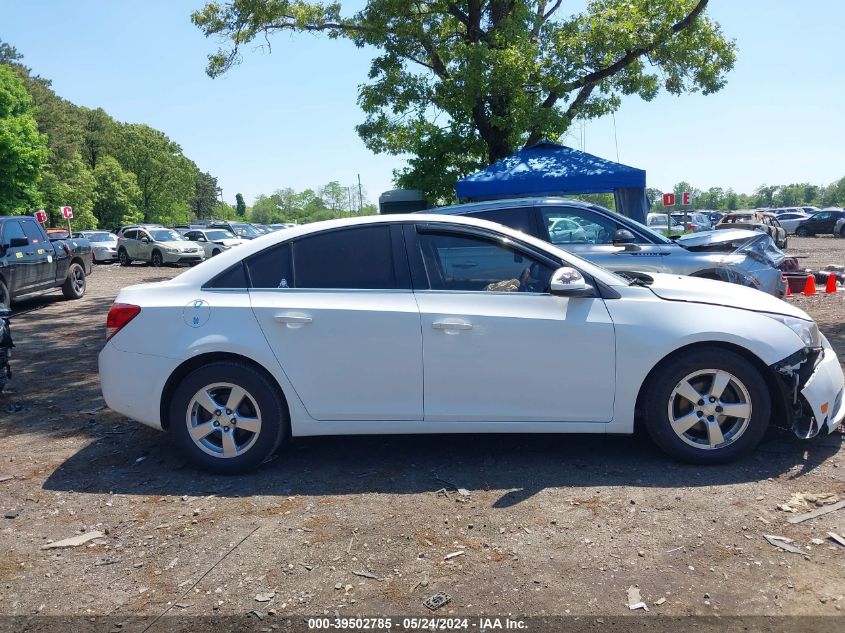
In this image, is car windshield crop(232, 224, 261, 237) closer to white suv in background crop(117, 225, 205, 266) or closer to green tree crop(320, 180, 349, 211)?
white suv in background crop(117, 225, 205, 266)

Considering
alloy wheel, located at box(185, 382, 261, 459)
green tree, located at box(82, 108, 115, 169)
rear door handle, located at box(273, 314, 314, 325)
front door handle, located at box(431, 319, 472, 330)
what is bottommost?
alloy wheel, located at box(185, 382, 261, 459)

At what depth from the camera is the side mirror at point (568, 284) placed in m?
4.33

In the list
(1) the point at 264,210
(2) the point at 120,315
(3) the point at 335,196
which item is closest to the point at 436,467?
(2) the point at 120,315

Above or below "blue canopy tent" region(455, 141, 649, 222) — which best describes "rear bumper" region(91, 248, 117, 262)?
below

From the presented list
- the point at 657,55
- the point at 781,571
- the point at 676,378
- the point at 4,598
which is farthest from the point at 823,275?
the point at 4,598

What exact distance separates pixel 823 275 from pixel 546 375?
12203mm

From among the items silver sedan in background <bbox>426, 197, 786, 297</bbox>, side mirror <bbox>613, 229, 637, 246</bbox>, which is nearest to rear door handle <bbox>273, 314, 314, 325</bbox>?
silver sedan in background <bbox>426, 197, 786, 297</bbox>

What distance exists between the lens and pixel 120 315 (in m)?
4.62

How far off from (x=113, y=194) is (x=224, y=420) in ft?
262

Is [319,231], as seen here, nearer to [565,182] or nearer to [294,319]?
[294,319]

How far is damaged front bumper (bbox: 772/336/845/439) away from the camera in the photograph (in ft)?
14.3

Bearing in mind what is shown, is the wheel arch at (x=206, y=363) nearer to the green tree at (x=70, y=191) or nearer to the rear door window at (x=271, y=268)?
the rear door window at (x=271, y=268)

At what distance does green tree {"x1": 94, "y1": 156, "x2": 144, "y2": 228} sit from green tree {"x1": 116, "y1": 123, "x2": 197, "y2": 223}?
4.17 m

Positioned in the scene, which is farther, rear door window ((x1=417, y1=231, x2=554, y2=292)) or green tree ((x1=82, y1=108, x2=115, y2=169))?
green tree ((x1=82, y1=108, x2=115, y2=169))
